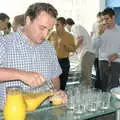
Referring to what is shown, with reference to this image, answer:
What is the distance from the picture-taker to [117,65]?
4.29m

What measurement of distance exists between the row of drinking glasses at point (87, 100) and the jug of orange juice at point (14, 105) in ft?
1.19

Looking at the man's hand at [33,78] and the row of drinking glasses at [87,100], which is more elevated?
the man's hand at [33,78]

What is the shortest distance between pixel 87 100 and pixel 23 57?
51 centimetres

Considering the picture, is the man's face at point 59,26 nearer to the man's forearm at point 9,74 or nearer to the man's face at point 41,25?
the man's face at point 41,25

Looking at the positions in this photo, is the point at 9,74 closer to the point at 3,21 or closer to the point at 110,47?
the point at 110,47

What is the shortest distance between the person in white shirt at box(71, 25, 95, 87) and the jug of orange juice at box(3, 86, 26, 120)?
3.82 m

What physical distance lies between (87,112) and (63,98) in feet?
0.66

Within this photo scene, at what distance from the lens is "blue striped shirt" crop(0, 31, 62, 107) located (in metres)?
1.94

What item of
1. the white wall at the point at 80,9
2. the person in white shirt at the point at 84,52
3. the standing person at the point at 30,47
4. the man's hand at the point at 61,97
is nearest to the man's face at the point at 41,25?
the standing person at the point at 30,47

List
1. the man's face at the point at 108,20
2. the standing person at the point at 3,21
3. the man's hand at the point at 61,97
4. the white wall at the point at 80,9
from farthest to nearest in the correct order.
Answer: the white wall at the point at 80,9 → the standing person at the point at 3,21 → the man's face at the point at 108,20 → the man's hand at the point at 61,97

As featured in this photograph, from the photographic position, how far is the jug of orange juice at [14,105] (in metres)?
1.44

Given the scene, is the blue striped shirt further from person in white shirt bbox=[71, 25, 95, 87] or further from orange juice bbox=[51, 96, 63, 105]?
person in white shirt bbox=[71, 25, 95, 87]

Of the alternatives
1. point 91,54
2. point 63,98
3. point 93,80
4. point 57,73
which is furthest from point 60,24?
point 63,98

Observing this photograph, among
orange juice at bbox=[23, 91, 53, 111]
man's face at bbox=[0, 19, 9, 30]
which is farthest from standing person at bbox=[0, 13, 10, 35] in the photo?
orange juice at bbox=[23, 91, 53, 111]
